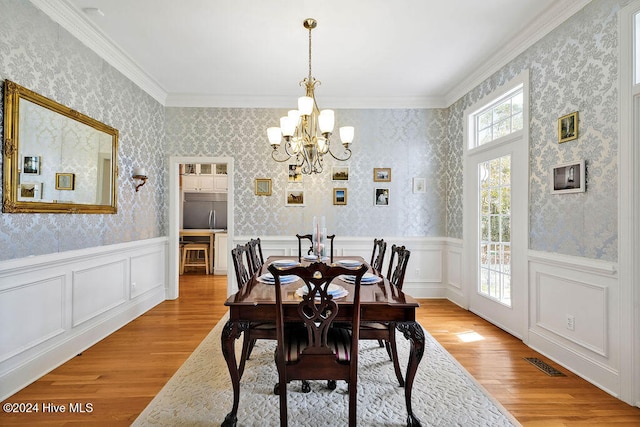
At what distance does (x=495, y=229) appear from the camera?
3.68m

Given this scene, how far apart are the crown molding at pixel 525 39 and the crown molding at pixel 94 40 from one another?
399cm

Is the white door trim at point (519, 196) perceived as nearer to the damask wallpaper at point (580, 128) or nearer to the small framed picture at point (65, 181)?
the damask wallpaper at point (580, 128)

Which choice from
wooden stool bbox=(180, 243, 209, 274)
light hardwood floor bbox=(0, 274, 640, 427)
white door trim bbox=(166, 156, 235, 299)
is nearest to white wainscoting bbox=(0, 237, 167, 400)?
light hardwood floor bbox=(0, 274, 640, 427)

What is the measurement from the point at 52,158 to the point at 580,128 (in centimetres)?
419

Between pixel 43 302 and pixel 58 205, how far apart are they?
0.77 m

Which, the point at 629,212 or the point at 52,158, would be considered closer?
the point at 629,212

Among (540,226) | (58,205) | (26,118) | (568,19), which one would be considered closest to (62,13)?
(26,118)

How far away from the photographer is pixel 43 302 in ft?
8.20

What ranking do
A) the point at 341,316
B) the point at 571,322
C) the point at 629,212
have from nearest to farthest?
the point at 341,316 → the point at 629,212 → the point at 571,322

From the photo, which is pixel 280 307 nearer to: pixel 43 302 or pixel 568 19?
pixel 43 302

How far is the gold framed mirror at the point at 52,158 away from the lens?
88.8 inches

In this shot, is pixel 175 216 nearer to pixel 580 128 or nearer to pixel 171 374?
pixel 171 374

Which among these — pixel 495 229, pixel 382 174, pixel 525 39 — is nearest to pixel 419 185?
pixel 382 174

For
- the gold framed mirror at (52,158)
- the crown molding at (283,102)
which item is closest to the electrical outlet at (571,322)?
the crown molding at (283,102)
